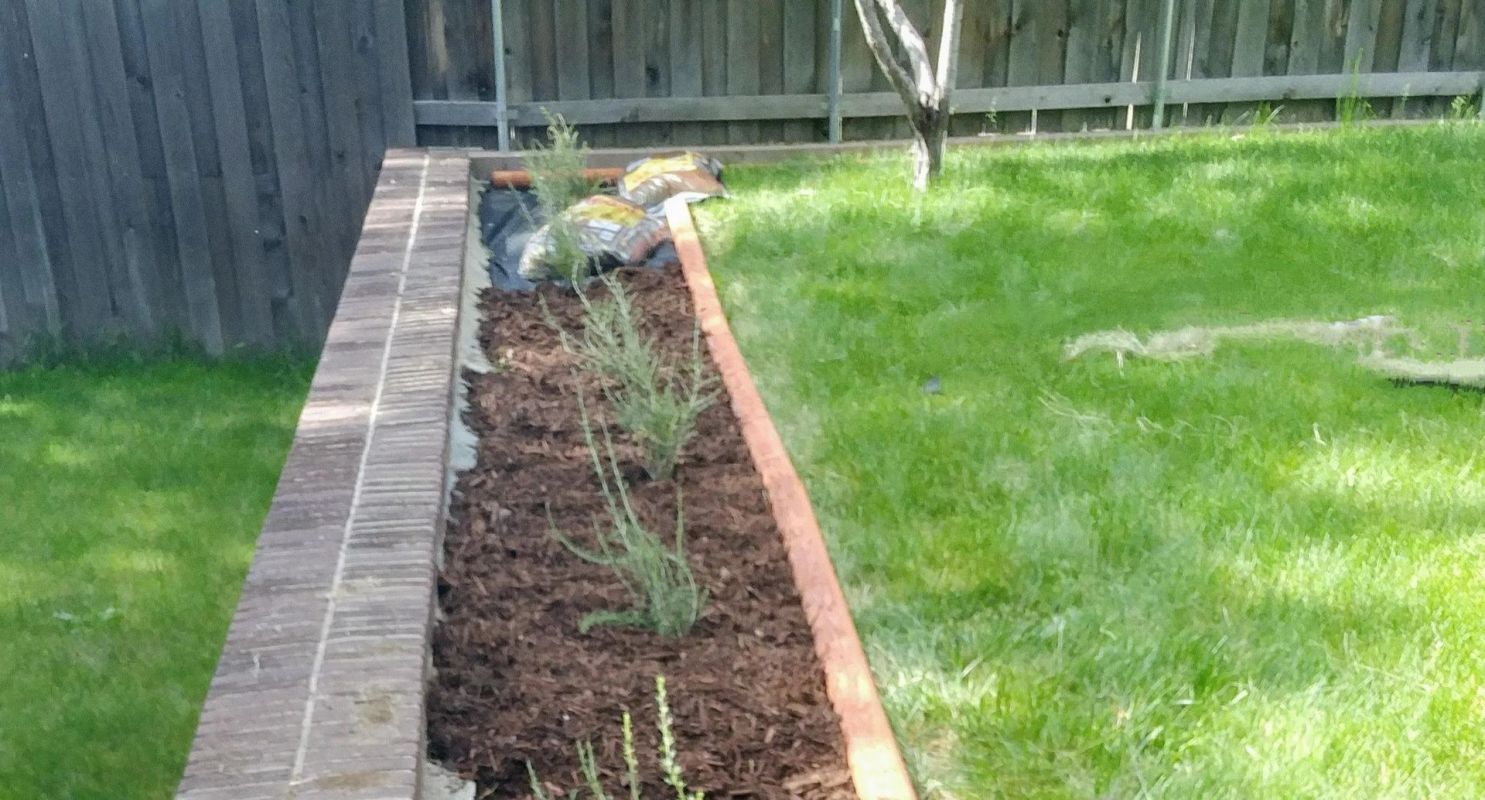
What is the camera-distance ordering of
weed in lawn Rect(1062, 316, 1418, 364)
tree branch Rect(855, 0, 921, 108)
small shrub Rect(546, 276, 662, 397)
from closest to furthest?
small shrub Rect(546, 276, 662, 397)
weed in lawn Rect(1062, 316, 1418, 364)
tree branch Rect(855, 0, 921, 108)

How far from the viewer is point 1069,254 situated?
15.8 feet

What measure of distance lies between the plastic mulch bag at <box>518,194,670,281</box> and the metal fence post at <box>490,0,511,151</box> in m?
1.51

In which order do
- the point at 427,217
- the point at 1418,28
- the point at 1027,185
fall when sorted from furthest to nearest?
1. the point at 1418,28
2. the point at 1027,185
3. the point at 427,217

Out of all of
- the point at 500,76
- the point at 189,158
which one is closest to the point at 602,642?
the point at 500,76

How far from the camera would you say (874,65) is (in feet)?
23.3

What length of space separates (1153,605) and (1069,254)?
2.43m

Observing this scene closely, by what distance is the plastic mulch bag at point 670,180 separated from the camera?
18.9 feet

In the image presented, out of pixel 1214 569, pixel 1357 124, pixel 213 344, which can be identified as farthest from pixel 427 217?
pixel 1357 124

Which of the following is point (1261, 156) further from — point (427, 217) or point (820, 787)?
point (820, 787)

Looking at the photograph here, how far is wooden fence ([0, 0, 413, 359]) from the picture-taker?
21.5 ft

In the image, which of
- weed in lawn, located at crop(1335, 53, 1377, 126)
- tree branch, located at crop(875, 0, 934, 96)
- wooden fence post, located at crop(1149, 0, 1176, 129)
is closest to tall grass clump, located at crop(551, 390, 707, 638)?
tree branch, located at crop(875, 0, 934, 96)

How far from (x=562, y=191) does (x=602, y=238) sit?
63cm

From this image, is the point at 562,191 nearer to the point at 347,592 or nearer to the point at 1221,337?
the point at 1221,337

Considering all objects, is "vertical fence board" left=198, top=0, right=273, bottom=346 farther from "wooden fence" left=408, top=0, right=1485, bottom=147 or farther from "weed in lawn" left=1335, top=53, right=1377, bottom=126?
"weed in lawn" left=1335, top=53, right=1377, bottom=126
